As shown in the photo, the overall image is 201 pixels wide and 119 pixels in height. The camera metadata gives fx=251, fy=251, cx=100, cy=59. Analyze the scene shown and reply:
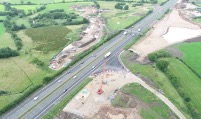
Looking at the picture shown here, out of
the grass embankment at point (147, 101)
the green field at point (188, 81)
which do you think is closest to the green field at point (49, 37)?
the grass embankment at point (147, 101)

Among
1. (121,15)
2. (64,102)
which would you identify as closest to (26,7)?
(121,15)

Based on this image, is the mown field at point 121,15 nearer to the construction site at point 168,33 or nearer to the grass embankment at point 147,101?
the construction site at point 168,33

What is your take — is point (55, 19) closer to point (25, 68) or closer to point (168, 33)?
point (25, 68)

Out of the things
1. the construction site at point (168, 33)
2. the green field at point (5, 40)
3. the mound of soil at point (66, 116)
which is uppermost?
the green field at point (5, 40)

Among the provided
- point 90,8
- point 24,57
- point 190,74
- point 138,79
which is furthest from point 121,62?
point 90,8

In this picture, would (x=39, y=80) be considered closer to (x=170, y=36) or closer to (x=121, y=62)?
(x=121, y=62)

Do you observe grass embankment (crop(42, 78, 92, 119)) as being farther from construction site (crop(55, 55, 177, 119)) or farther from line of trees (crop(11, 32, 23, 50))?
line of trees (crop(11, 32, 23, 50))

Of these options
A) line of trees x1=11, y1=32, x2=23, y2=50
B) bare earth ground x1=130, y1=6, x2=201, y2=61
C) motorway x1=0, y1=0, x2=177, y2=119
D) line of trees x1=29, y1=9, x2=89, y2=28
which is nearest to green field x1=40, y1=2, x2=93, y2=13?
line of trees x1=29, y1=9, x2=89, y2=28
